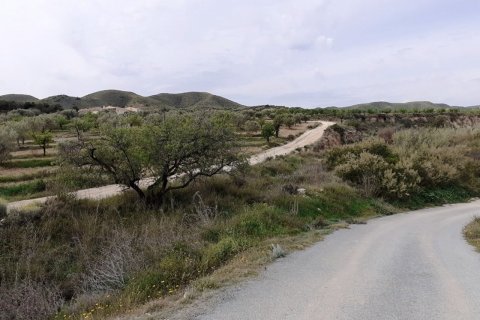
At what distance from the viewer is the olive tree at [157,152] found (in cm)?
1841

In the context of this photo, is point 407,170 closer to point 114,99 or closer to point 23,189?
point 23,189

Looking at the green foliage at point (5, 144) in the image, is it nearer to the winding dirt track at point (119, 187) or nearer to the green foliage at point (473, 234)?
the winding dirt track at point (119, 187)

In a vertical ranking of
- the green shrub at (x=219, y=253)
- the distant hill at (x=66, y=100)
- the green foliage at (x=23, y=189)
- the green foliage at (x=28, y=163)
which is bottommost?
the green foliage at (x=23, y=189)

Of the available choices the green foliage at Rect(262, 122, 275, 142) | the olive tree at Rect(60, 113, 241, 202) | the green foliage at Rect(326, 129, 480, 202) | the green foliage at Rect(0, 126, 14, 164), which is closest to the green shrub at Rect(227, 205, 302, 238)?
the olive tree at Rect(60, 113, 241, 202)

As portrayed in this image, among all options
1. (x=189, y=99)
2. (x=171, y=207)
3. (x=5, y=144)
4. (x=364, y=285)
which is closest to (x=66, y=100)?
(x=189, y=99)

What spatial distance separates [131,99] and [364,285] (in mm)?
165522

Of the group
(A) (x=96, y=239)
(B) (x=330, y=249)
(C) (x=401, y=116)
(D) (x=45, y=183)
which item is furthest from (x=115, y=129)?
(C) (x=401, y=116)

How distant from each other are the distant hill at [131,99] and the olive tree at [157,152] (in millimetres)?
120435

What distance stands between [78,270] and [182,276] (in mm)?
4941

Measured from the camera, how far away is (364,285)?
26.1 feet

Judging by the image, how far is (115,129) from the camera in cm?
1853

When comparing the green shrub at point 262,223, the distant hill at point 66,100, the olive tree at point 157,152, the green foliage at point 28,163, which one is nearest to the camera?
the green shrub at point 262,223

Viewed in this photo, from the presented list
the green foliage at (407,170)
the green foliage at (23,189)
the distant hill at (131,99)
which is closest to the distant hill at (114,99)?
the distant hill at (131,99)

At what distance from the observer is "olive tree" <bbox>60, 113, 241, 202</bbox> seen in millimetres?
18406
